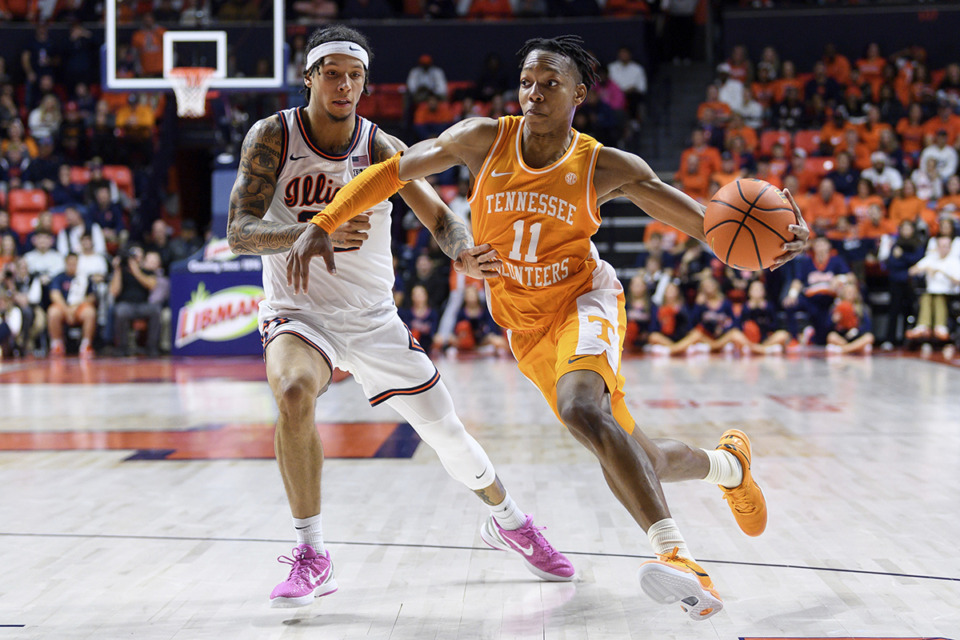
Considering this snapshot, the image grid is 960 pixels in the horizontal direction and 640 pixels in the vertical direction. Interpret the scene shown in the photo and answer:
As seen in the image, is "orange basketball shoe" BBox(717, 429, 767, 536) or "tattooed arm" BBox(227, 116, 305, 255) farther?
"orange basketball shoe" BBox(717, 429, 767, 536)

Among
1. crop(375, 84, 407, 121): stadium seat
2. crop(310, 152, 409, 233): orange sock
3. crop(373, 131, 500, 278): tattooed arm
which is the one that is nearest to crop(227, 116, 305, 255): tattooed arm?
Result: crop(310, 152, 409, 233): orange sock

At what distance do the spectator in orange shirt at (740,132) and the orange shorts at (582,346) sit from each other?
12.2 metres

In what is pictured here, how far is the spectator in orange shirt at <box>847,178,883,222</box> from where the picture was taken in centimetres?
1330

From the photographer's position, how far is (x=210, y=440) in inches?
241

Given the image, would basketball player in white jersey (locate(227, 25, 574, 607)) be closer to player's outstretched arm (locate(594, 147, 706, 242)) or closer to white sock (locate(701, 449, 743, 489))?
player's outstretched arm (locate(594, 147, 706, 242))

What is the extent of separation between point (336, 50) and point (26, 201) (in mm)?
13217

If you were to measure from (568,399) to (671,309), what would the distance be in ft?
31.8

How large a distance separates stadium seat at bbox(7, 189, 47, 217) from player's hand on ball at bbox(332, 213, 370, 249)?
13.4 m

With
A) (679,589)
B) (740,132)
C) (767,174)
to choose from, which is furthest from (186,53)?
(679,589)

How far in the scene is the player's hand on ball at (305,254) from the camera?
3.08 m

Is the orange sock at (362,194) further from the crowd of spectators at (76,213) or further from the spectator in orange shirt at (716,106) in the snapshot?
the spectator in orange shirt at (716,106)

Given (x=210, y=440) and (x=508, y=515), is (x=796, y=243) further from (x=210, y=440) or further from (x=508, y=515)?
(x=210, y=440)

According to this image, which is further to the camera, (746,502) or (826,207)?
(826,207)

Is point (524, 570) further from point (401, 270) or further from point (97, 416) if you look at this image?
point (401, 270)
